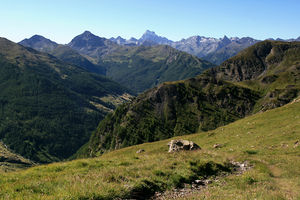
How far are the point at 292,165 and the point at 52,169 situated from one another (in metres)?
20.5

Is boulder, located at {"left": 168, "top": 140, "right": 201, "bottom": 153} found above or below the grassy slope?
below

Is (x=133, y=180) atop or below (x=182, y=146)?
atop

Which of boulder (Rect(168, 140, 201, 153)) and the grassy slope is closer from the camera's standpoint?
the grassy slope

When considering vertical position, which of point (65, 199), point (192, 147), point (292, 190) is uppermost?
point (65, 199)

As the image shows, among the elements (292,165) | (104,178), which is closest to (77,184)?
(104,178)

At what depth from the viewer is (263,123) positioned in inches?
2015

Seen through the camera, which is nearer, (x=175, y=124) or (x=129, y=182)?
(x=129, y=182)

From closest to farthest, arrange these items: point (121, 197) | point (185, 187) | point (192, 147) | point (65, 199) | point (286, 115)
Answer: point (65, 199), point (121, 197), point (185, 187), point (192, 147), point (286, 115)

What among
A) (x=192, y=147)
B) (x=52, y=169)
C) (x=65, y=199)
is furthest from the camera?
(x=192, y=147)

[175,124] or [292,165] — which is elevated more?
[292,165]

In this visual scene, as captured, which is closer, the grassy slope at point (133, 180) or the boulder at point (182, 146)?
the grassy slope at point (133, 180)

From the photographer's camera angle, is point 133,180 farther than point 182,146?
No

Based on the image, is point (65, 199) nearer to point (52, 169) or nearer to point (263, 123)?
point (52, 169)

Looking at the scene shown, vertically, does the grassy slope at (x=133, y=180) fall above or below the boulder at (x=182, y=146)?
above
